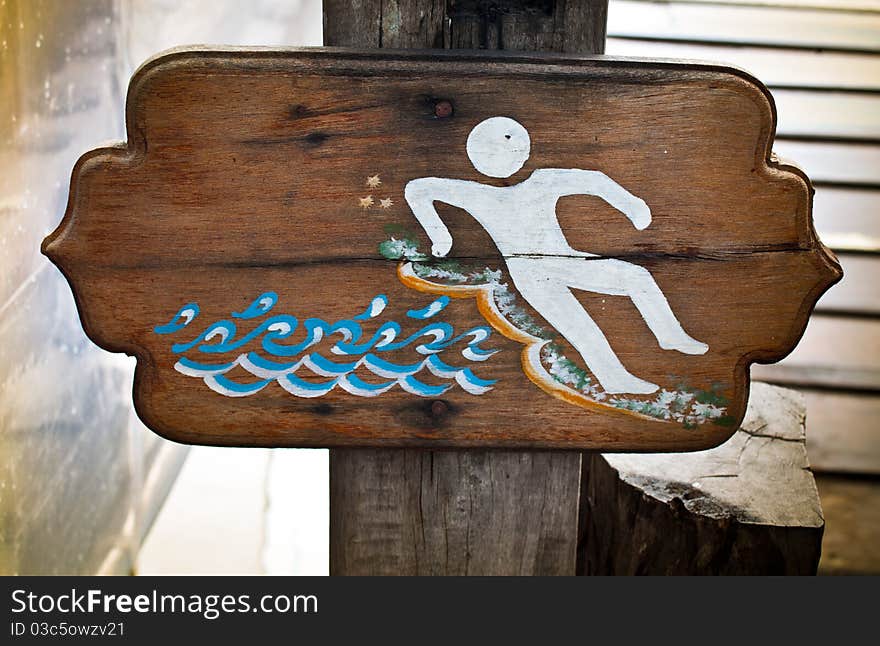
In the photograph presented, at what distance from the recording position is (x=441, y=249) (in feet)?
4.12

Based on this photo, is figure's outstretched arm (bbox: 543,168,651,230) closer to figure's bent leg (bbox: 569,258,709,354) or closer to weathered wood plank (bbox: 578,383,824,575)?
figure's bent leg (bbox: 569,258,709,354)

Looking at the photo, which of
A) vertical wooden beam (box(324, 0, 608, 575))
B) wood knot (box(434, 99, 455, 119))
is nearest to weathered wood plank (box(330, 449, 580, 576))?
vertical wooden beam (box(324, 0, 608, 575))

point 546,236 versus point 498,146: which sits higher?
point 498,146

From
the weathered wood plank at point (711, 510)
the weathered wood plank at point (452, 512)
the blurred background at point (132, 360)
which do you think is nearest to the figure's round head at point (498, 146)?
the weathered wood plank at point (452, 512)

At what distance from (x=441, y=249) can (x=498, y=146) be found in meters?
0.16

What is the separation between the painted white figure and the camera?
4.00ft

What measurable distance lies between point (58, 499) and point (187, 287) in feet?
4.19

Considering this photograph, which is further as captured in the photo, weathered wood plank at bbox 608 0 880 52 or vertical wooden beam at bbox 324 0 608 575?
weathered wood plank at bbox 608 0 880 52

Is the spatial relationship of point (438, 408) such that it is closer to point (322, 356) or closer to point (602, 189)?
point (322, 356)

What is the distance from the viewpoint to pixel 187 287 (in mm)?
1270

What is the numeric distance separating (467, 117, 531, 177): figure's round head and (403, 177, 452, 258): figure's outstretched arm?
0.05m

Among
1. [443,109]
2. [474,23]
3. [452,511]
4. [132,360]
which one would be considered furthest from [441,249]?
[132,360]
